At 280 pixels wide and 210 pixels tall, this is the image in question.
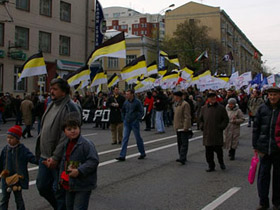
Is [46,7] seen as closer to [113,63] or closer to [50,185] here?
[113,63]

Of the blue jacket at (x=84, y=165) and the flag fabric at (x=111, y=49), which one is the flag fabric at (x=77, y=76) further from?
the blue jacket at (x=84, y=165)

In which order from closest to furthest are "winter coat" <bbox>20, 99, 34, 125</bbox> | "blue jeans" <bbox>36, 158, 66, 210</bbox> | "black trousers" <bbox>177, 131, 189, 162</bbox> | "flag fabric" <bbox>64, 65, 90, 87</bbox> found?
"blue jeans" <bbox>36, 158, 66, 210</bbox>
"black trousers" <bbox>177, 131, 189, 162</bbox>
"winter coat" <bbox>20, 99, 34, 125</bbox>
"flag fabric" <bbox>64, 65, 90, 87</bbox>

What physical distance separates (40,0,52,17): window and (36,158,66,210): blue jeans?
28.9 meters

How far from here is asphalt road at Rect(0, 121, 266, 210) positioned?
546 cm

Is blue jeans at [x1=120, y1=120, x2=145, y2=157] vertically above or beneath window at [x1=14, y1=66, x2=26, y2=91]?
beneath

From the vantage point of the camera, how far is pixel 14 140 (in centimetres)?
462

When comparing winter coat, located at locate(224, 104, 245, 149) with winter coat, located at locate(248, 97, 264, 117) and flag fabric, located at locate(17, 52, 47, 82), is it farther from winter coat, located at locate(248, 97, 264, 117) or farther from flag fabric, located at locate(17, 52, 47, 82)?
flag fabric, located at locate(17, 52, 47, 82)

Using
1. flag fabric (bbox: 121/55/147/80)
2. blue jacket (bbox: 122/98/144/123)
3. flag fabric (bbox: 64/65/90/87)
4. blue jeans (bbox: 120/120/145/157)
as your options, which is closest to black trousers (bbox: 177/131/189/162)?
blue jeans (bbox: 120/120/145/157)

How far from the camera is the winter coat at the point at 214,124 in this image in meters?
7.78

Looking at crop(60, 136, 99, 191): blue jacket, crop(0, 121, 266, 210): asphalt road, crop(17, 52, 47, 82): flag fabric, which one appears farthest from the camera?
crop(17, 52, 47, 82): flag fabric

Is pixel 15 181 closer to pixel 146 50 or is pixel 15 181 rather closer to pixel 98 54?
pixel 98 54

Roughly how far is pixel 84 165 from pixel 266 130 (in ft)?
9.39

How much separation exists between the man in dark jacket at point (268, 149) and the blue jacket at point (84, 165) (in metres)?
2.68

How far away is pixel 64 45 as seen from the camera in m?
33.6
